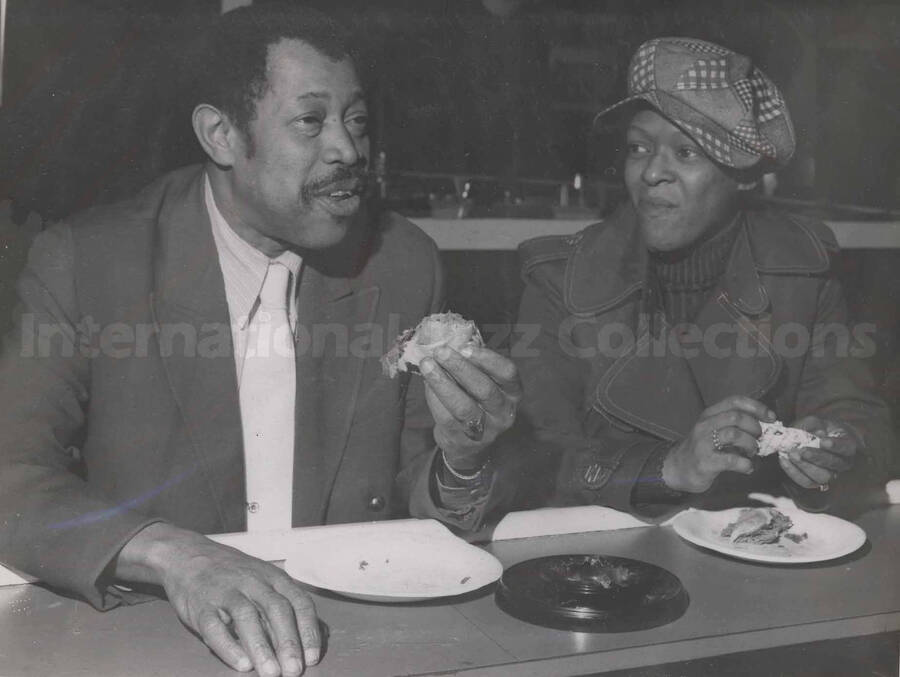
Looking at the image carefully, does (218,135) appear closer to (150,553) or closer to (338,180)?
(338,180)

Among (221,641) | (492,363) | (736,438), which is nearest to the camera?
(221,641)

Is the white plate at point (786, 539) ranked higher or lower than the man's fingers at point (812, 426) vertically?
lower

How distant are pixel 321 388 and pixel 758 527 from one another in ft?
3.19

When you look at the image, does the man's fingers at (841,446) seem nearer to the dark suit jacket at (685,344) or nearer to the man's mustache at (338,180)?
the dark suit jacket at (685,344)

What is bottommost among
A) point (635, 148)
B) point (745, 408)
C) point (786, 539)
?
point (786, 539)

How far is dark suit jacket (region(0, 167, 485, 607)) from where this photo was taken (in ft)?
6.05

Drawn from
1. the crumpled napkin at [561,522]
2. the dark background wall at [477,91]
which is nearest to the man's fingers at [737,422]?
the crumpled napkin at [561,522]

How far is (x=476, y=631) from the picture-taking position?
49.9 inches

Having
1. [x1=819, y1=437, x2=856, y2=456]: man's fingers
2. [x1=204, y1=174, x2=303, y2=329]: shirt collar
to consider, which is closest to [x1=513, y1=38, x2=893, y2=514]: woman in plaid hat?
[x1=819, y1=437, x2=856, y2=456]: man's fingers

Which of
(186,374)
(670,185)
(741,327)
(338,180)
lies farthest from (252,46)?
(741,327)

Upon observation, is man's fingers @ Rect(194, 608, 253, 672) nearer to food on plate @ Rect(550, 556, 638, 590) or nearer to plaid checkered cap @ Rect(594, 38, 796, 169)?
food on plate @ Rect(550, 556, 638, 590)

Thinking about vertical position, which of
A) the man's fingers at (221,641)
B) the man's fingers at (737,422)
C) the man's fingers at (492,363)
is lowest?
the man's fingers at (221,641)

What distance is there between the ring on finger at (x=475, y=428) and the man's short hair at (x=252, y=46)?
845mm

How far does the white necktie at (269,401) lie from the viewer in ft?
6.83
